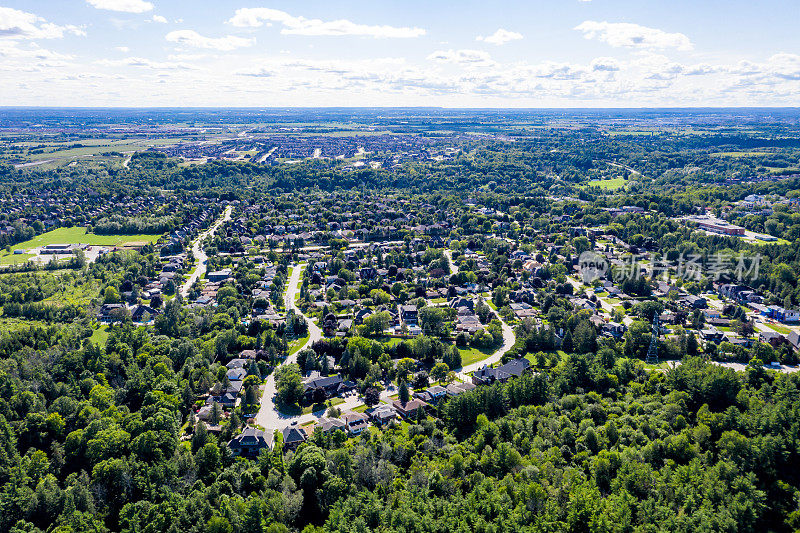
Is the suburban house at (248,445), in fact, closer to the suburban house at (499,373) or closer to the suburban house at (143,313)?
the suburban house at (499,373)

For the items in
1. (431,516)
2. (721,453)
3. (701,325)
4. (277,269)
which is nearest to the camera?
(431,516)

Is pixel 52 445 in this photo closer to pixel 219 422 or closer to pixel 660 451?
pixel 219 422

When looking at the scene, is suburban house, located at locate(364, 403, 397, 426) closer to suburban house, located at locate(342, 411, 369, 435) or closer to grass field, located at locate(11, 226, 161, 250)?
suburban house, located at locate(342, 411, 369, 435)

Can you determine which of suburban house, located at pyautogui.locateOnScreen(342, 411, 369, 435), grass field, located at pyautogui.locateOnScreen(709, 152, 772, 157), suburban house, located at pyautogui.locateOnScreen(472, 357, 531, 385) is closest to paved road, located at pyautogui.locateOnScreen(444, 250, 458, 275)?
suburban house, located at pyautogui.locateOnScreen(472, 357, 531, 385)

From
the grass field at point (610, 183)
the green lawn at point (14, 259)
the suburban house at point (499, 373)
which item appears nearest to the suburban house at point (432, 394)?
the suburban house at point (499, 373)

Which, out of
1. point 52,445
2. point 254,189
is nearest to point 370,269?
point 52,445

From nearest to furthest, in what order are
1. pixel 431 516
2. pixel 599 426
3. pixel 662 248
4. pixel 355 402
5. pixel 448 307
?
pixel 431 516
pixel 599 426
pixel 355 402
pixel 448 307
pixel 662 248
